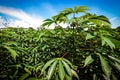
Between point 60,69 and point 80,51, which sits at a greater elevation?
point 80,51

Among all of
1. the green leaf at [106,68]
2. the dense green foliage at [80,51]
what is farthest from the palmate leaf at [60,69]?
the green leaf at [106,68]

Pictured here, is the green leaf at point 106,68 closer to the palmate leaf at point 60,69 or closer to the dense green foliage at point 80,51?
the dense green foliage at point 80,51

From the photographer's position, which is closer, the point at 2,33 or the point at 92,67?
the point at 2,33

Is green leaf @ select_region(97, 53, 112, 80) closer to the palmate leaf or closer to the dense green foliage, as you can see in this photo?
the dense green foliage

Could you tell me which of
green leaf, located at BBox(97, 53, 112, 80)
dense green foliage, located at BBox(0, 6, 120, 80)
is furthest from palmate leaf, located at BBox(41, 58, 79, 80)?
green leaf, located at BBox(97, 53, 112, 80)

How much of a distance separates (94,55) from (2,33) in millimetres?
813

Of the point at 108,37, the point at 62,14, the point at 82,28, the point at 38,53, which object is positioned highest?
the point at 62,14

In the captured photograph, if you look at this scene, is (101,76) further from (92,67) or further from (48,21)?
(48,21)

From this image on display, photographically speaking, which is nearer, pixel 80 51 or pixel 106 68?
pixel 106 68

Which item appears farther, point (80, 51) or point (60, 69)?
point (80, 51)

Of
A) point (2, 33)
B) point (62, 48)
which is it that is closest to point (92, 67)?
point (62, 48)

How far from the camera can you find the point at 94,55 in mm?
1388

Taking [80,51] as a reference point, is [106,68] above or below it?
below

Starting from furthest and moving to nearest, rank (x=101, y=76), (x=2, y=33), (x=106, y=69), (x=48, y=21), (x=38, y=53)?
(x=38, y=53)
(x=48, y=21)
(x=101, y=76)
(x=2, y=33)
(x=106, y=69)
